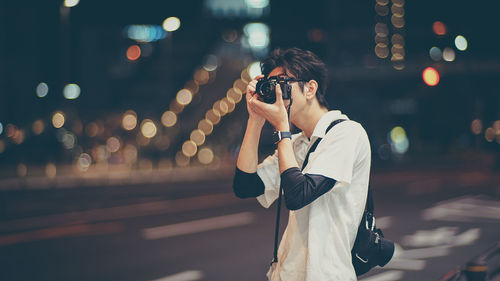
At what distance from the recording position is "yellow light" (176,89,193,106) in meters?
54.4

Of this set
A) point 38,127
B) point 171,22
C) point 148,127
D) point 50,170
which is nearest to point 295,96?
point 50,170

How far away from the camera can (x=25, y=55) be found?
115 ft

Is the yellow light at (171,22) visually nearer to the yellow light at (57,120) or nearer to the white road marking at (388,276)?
the yellow light at (57,120)

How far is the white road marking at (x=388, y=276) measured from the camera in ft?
23.1

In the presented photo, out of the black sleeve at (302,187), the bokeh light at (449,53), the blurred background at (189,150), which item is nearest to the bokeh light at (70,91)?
the blurred background at (189,150)

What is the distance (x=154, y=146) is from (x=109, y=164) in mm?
6013

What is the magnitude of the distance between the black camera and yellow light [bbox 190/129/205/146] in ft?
136

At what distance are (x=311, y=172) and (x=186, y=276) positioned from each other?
5334mm

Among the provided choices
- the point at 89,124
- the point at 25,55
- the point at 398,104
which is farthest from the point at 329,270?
the point at 398,104

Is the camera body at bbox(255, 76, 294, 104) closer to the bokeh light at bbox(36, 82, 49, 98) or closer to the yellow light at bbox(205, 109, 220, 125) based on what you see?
the bokeh light at bbox(36, 82, 49, 98)

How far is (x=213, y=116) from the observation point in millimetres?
55688

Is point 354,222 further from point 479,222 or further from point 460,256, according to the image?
point 479,222

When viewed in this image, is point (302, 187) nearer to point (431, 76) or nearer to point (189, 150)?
point (431, 76)

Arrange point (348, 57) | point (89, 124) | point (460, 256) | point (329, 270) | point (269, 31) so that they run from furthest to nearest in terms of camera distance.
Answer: point (348, 57)
point (269, 31)
point (89, 124)
point (460, 256)
point (329, 270)
